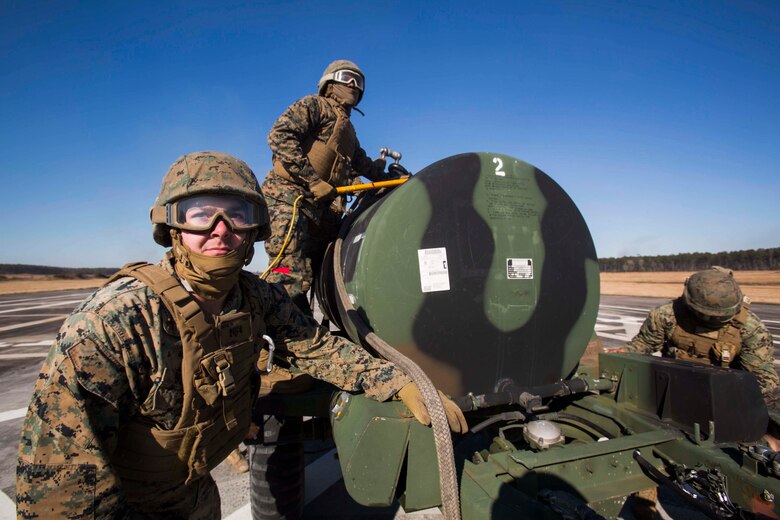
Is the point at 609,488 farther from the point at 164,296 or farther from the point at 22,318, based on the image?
the point at 22,318

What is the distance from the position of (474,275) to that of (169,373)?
1410 millimetres

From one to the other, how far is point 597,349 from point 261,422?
7.23 feet

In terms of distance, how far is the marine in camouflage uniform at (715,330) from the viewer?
323cm

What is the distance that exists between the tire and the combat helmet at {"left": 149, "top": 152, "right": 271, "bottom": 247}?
142 centimetres

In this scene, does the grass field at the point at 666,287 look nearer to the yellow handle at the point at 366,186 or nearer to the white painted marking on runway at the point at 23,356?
the yellow handle at the point at 366,186

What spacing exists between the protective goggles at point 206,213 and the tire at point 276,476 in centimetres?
141

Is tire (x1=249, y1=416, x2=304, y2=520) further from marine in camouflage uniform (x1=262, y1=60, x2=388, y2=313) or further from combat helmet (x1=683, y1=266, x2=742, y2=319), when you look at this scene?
combat helmet (x1=683, y1=266, x2=742, y2=319)

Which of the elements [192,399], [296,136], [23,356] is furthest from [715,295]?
[23,356]

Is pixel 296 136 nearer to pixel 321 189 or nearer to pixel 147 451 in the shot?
pixel 321 189

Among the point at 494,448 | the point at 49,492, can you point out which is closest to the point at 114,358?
the point at 49,492

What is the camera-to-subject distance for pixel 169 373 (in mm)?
1496

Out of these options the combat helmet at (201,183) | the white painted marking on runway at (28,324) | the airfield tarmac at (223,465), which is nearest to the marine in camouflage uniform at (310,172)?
the combat helmet at (201,183)

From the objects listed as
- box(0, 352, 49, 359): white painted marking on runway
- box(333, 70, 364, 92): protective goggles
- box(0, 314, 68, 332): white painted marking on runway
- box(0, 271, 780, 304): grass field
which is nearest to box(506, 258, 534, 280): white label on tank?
box(333, 70, 364, 92): protective goggles

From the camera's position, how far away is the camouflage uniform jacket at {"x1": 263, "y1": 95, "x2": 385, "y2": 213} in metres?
2.88
